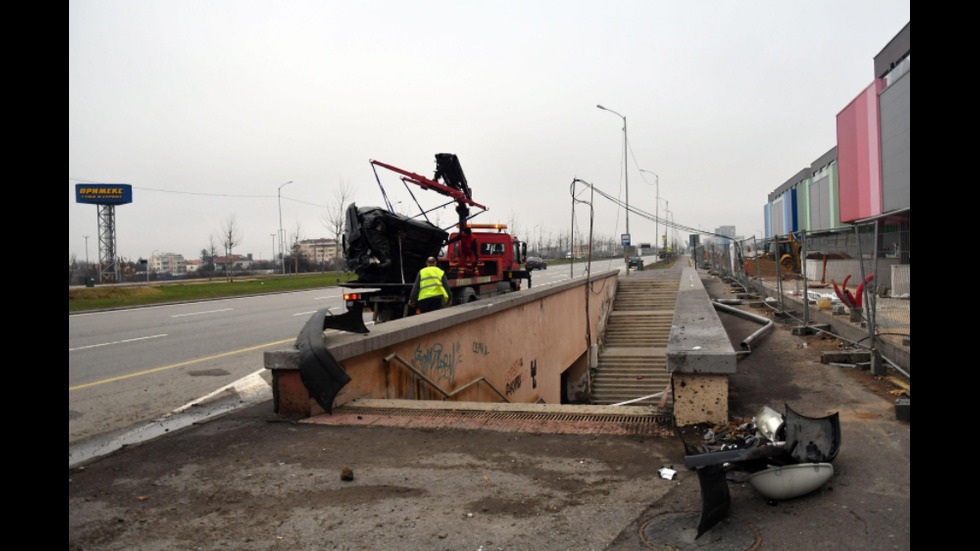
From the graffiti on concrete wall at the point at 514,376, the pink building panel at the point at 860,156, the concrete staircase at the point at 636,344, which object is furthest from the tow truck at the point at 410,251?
the pink building panel at the point at 860,156

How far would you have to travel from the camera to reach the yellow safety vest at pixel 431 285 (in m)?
11.6

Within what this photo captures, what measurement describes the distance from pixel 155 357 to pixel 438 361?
583 cm

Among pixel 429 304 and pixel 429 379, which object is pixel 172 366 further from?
pixel 429 379

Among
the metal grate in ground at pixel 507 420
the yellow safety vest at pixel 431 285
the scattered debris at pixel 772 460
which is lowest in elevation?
the metal grate in ground at pixel 507 420

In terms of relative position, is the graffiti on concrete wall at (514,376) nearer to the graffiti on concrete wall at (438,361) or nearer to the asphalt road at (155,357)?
the graffiti on concrete wall at (438,361)

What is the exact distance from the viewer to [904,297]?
7.81 metres

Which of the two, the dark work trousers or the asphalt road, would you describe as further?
the dark work trousers

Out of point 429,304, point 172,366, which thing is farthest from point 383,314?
point 172,366

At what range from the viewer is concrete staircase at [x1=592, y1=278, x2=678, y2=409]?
19.0 meters

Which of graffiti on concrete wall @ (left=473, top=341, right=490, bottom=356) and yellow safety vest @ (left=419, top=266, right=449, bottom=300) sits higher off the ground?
yellow safety vest @ (left=419, top=266, right=449, bottom=300)

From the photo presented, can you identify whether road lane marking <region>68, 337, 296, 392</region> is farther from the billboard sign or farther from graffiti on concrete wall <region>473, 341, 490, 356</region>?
the billboard sign

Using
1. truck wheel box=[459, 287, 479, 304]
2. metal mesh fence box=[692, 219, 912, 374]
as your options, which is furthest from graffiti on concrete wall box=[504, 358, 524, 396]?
metal mesh fence box=[692, 219, 912, 374]

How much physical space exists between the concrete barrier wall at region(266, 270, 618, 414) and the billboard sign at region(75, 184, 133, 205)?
47256 mm
